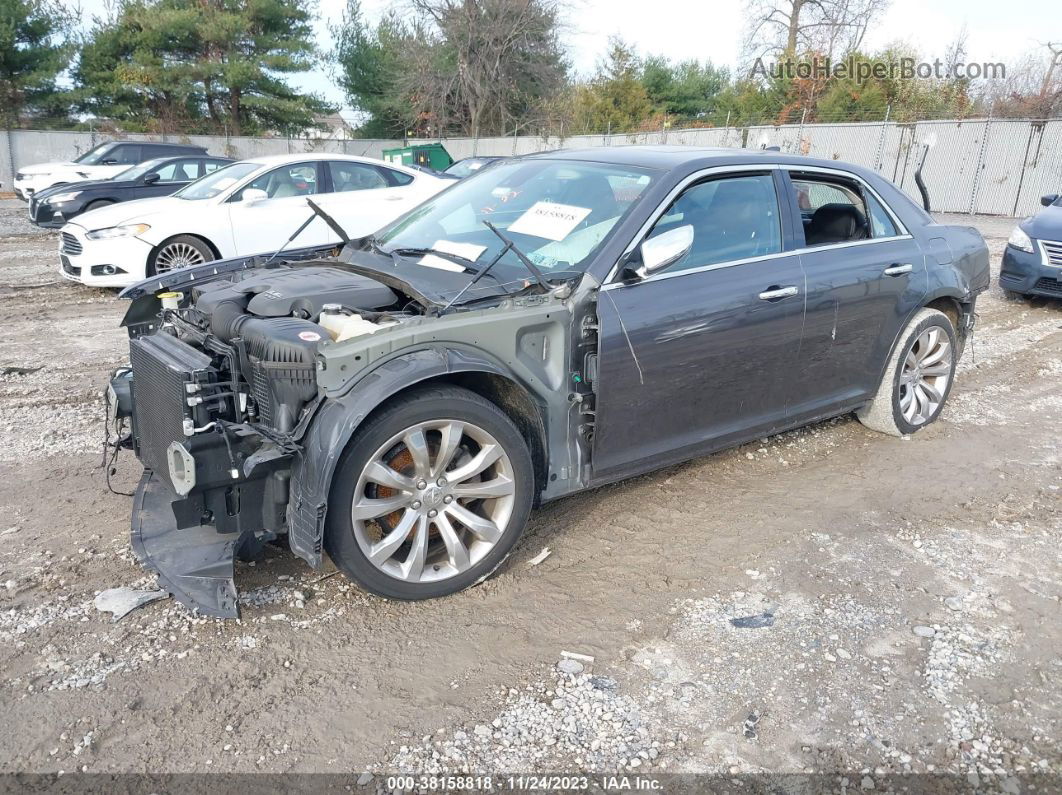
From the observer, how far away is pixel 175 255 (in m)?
8.77

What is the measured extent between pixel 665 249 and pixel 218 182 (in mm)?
7628

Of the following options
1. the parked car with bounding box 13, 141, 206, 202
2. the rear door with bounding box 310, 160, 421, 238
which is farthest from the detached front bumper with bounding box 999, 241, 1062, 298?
the parked car with bounding box 13, 141, 206, 202

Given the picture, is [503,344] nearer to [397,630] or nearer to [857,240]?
[397,630]

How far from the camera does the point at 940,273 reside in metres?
5.00

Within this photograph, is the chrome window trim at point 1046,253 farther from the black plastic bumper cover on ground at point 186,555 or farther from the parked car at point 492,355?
the black plastic bumper cover on ground at point 186,555

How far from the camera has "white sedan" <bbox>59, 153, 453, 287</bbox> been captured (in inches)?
339

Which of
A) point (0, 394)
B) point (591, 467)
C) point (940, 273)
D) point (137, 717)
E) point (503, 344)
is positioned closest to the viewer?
point (137, 717)

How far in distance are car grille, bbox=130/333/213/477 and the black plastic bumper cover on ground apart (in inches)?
8.4

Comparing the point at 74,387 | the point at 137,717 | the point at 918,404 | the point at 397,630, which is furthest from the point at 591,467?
the point at 74,387

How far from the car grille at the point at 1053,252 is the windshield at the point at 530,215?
7.46 meters

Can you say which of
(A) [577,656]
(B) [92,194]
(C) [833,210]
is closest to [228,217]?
(B) [92,194]

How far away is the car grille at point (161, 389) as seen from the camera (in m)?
3.01

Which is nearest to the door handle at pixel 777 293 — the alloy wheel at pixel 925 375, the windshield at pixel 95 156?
the alloy wheel at pixel 925 375

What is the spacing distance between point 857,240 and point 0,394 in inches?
229
